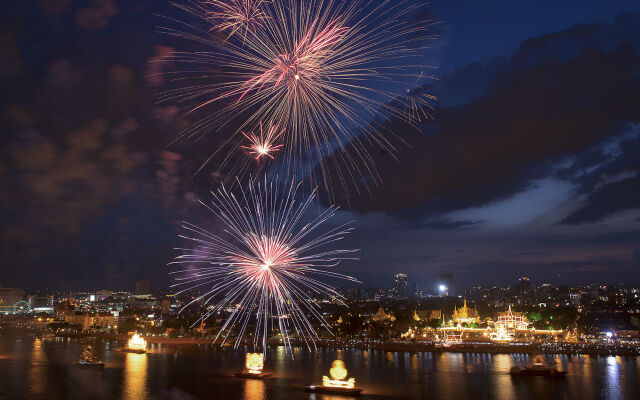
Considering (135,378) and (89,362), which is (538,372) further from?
(89,362)

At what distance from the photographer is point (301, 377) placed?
20422 millimetres

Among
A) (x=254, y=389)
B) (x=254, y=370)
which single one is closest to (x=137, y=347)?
(x=254, y=370)

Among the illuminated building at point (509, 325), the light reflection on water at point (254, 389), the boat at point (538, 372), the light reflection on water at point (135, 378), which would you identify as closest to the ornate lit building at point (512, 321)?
the illuminated building at point (509, 325)

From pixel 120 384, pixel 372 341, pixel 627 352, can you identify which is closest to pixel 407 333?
pixel 372 341

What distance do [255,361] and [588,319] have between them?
37935 millimetres

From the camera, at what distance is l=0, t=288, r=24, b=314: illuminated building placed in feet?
295

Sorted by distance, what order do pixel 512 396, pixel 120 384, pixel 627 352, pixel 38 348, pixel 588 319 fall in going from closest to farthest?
pixel 512 396, pixel 120 384, pixel 627 352, pixel 38 348, pixel 588 319

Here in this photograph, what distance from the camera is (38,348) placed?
107ft

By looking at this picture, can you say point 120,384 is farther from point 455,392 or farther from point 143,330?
point 143,330

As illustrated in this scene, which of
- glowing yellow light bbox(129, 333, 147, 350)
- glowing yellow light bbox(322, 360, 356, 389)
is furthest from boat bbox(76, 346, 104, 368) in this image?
glowing yellow light bbox(322, 360, 356, 389)

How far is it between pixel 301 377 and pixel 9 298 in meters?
94.3

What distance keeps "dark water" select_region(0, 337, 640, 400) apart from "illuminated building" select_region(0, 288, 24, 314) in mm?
71255

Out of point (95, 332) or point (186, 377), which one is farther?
point (95, 332)

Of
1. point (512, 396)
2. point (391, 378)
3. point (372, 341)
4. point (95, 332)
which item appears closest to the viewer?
point (512, 396)
